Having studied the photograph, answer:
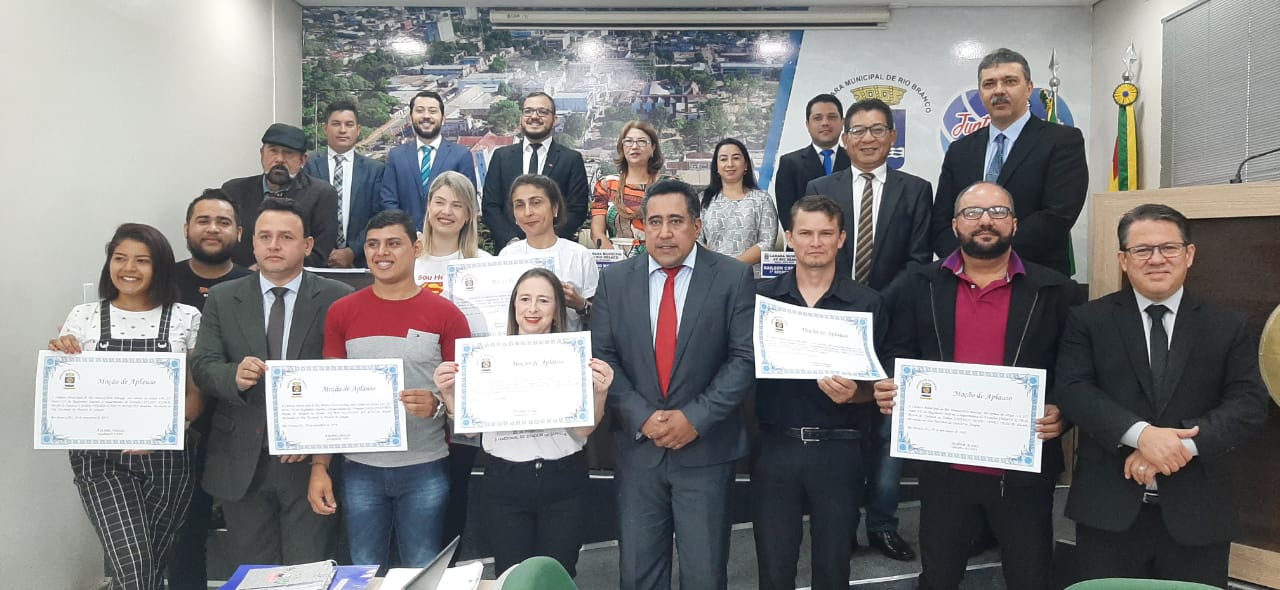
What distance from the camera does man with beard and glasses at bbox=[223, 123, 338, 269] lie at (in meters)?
4.71

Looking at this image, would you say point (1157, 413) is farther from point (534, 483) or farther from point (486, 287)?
point (486, 287)

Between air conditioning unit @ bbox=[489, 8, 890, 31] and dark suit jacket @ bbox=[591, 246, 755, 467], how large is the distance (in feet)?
15.3

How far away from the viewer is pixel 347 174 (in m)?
5.53

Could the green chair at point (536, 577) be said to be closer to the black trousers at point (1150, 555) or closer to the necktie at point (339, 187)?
the black trousers at point (1150, 555)

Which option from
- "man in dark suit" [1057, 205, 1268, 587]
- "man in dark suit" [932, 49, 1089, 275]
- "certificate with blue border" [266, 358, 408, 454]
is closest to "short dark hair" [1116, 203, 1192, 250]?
"man in dark suit" [1057, 205, 1268, 587]

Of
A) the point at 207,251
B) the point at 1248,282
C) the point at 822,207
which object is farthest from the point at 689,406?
the point at 207,251

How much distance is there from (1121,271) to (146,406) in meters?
3.84

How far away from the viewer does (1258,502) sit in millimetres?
2943

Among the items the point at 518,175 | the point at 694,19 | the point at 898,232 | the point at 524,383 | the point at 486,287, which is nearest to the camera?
the point at 524,383

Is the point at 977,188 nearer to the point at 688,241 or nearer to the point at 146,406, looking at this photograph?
the point at 688,241

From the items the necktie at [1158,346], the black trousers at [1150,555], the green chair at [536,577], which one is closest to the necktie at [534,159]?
the necktie at [1158,346]

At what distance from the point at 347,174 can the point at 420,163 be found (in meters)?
0.57

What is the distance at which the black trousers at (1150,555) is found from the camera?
2545mm

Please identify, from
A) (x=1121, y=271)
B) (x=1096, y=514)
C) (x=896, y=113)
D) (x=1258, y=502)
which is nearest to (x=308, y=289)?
(x=1096, y=514)
